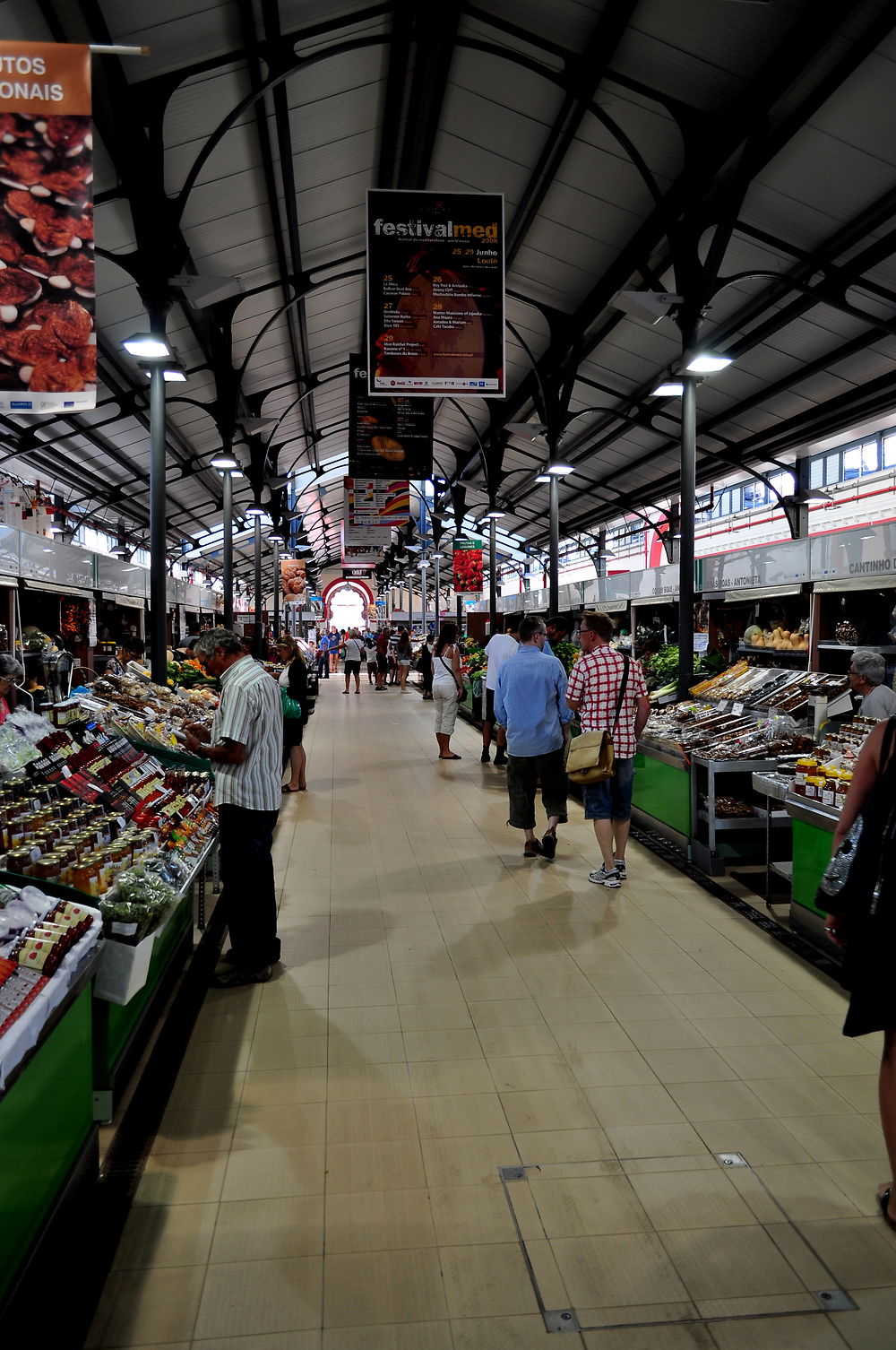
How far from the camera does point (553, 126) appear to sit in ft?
25.3

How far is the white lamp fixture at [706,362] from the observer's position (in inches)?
263

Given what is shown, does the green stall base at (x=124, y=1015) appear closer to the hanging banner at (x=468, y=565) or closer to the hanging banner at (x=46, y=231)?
the hanging banner at (x=46, y=231)

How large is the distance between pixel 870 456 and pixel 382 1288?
1436 cm

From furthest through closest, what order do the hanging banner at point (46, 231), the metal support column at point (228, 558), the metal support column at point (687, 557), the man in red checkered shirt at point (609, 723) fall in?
the metal support column at point (228, 558) < the metal support column at point (687, 557) < the man in red checkered shirt at point (609, 723) < the hanging banner at point (46, 231)

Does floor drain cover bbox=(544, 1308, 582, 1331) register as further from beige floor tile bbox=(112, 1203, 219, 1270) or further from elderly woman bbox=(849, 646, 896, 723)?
elderly woman bbox=(849, 646, 896, 723)

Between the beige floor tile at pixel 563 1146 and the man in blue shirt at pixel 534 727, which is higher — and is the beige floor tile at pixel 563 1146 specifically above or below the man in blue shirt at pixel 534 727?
below

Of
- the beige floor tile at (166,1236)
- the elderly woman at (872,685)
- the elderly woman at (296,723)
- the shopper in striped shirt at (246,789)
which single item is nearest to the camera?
the beige floor tile at (166,1236)

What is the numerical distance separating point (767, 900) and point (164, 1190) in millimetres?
3611

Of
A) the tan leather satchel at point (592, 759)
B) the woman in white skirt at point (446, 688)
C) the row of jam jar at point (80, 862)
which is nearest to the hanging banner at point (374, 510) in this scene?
the woman in white skirt at point (446, 688)

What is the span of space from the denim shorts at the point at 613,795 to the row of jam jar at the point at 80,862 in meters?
2.91

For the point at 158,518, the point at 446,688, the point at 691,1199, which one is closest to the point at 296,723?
the point at 158,518

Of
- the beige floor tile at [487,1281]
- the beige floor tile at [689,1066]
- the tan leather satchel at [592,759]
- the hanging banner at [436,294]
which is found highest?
the hanging banner at [436,294]

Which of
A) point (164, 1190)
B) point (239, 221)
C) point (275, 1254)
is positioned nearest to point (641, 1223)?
point (275, 1254)

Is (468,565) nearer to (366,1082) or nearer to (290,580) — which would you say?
(290,580)
